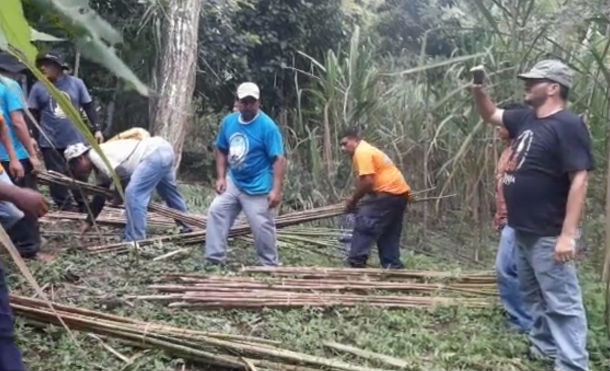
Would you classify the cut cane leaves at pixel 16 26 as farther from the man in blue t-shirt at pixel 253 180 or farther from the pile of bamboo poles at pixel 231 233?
the pile of bamboo poles at pixel 231 233

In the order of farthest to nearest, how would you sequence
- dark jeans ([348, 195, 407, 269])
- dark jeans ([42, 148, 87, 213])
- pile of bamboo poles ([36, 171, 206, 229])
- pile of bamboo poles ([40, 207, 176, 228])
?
dark jeans ([42, 148, 87, 213]) → pile of bamboo poles ([40, 207, 176, 228]) → dark jeans ([348, 195, 407, 269]) → pile of bamboo poles ([36, 171, 206, 229])

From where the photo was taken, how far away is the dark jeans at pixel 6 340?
2.36m

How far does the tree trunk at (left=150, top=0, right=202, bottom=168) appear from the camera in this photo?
28.6ft

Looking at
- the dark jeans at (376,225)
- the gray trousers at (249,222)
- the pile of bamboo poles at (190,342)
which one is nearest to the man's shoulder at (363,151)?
the dark jeans at (376,225)

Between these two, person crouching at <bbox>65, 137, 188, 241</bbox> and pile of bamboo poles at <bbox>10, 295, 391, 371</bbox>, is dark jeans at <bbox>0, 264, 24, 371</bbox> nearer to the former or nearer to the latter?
pile of bamboo poles at <bbox>10, 295, 391, 371</bbox>

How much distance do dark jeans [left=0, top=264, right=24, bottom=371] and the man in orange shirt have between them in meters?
3.55

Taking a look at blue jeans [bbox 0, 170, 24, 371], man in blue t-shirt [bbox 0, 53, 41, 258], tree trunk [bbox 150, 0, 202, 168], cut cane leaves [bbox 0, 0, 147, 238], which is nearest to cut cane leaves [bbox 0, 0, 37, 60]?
cut cane leaves [bbox 0, 0, 147, 238]

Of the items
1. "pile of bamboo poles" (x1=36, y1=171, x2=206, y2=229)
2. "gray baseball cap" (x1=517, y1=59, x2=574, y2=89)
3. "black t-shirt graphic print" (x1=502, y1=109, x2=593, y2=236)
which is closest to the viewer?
"black t-shirt graphic print" (x1=502, y1=109, x2=593, y2=236)

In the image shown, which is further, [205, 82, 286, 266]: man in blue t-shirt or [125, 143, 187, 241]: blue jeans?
[125, 143, 187, 241]: blue jeans

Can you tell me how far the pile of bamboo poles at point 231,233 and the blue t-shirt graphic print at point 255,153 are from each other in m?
0.74

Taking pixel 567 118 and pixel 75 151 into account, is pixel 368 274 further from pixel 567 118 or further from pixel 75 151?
pixel 75 151

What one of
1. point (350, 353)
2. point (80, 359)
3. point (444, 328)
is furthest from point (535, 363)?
point (80, 359)

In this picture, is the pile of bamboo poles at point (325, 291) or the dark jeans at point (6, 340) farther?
the pile of bamboo poles at point (325, 291)

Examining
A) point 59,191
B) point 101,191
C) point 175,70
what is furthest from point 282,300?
point 175,70
